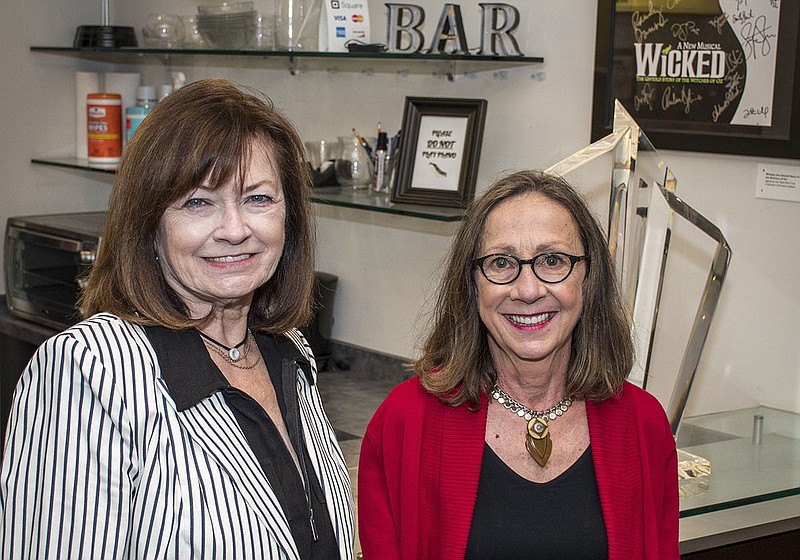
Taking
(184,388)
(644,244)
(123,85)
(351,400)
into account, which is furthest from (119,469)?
(123,85)

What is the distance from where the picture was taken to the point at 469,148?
7.79 ft

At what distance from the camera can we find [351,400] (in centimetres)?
266

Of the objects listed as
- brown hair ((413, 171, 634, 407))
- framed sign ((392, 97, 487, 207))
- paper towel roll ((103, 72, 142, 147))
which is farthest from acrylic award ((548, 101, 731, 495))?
paper towel roll ((103, 72, 142, 147))

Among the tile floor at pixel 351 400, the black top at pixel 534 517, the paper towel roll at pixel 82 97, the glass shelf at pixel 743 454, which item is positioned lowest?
the tile floor at pixel 351 400

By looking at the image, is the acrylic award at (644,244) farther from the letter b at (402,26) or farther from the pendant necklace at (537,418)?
the letter b at (402,26)

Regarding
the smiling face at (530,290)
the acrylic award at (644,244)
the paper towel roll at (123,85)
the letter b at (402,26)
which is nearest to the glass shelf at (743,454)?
the acrylic award at (644,244)

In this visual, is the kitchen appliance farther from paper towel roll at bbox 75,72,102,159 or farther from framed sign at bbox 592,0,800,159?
framed sign at bbox 592,0,800,159

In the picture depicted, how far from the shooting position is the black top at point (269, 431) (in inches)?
47.0

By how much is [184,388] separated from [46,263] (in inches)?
84.4

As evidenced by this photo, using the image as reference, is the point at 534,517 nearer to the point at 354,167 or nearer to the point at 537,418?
the point at 537,418

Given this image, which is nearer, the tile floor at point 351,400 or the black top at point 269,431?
the black top at point 269,431

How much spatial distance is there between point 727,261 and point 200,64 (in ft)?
6.36

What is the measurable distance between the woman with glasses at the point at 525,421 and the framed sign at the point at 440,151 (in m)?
0.78

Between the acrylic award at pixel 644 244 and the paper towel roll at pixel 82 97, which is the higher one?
the paper towel roll at pixel 82 97
